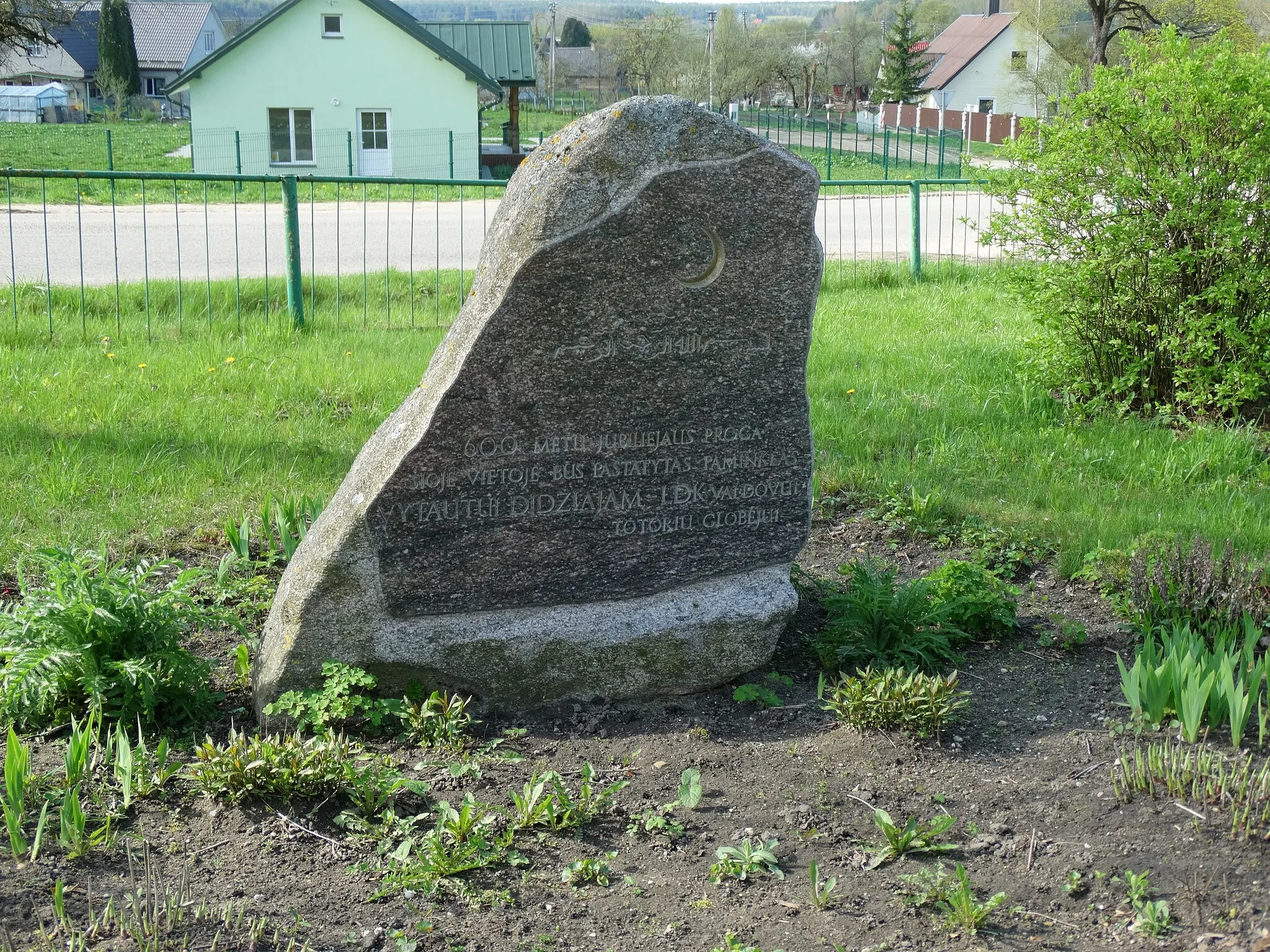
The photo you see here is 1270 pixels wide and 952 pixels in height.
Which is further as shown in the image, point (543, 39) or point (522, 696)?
point (543, 39)

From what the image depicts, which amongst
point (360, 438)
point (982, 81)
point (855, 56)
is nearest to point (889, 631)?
point (360, 438)

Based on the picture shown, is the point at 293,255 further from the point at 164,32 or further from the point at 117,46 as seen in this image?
the point at 164,32

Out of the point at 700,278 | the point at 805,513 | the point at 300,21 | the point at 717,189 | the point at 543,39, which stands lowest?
the point at 805,513

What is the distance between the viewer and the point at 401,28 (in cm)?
2741

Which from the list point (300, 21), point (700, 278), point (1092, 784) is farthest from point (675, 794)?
point (300, 21)

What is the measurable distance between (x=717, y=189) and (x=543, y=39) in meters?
75.5

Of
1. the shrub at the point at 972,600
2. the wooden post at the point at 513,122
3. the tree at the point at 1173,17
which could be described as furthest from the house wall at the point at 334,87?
the shrub at the point at 972,600

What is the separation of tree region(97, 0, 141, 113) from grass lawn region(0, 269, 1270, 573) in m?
54.0

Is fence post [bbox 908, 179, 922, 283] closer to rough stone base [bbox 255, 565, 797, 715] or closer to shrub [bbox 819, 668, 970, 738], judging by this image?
rough stone base [bbox 255, 565, 797, 715]

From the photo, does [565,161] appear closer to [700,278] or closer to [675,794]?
[700,278]

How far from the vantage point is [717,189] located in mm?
3605

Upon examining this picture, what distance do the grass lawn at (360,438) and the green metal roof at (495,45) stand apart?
78.0 feet

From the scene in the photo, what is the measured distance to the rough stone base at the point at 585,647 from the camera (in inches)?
148

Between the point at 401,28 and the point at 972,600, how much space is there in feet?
86.6
